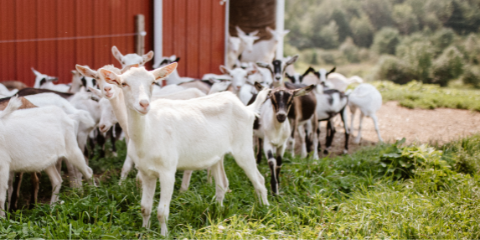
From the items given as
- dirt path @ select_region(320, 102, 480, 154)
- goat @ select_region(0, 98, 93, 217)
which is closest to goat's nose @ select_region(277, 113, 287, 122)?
goat @ select_region(0, 98, 93, 217)

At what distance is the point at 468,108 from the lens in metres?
11.3

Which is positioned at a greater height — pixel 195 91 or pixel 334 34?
pixel 334 34

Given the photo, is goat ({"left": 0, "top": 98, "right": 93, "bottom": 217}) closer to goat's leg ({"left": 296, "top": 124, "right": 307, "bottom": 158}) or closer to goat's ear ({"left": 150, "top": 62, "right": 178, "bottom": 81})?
goat's ear ({"left": 150, "top": 62, "right": 178, "bottom": 81})

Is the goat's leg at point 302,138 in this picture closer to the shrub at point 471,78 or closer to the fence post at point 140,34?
the fence post at point 140,34

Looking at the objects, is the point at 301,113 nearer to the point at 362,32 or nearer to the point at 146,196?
the point at 146,196

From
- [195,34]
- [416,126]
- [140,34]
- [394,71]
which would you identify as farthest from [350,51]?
[140,34]

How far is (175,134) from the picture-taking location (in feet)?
12.5

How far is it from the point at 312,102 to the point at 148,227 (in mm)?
3818

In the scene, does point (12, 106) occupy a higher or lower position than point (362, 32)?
lower

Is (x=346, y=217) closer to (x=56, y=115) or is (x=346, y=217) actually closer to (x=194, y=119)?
(x=194, y=119)

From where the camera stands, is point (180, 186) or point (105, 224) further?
point (180, 186)

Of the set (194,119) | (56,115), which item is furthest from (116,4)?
(194,119)

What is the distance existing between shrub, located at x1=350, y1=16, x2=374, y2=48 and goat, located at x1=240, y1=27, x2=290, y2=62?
27.7m

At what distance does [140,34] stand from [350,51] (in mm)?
32021
